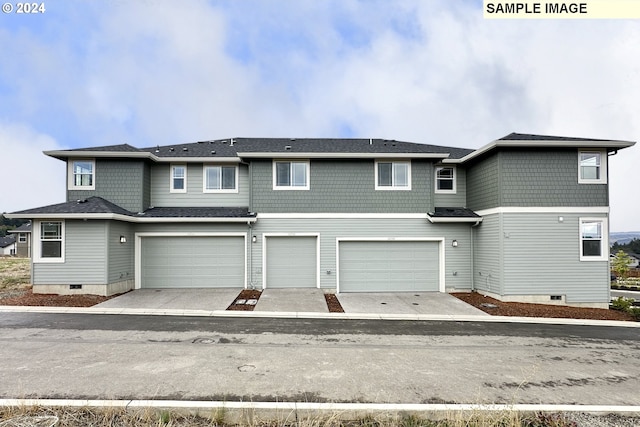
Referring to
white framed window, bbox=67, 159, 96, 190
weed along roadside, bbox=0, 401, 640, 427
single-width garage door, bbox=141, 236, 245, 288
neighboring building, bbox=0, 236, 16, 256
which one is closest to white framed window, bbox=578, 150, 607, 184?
weed along roadside, bbox=0, 401, 640, 427

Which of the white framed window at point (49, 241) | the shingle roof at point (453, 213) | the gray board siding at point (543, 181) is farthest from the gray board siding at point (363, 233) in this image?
the white framed window at point (49, 241)

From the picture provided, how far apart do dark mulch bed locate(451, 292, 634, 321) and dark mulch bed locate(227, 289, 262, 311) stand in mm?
7513

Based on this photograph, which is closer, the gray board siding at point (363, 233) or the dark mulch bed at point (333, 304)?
the dark mulch bed at point (333, 304)

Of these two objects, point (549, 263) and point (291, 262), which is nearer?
point (549, 263)

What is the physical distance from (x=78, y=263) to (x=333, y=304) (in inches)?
357

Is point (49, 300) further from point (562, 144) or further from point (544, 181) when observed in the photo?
point (562, 144)

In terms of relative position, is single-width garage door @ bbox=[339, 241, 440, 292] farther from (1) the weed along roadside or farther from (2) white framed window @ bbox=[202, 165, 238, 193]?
(1) the weed along roadside

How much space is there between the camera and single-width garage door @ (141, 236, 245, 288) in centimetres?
1230

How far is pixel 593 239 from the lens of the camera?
11.0 meters

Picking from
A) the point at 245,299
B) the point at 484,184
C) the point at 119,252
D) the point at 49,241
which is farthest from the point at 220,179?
the point at 484,184

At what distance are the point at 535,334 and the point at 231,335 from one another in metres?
7.36

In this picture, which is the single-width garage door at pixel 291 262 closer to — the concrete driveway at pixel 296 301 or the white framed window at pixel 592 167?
the concrete driveway at pixel 296 301

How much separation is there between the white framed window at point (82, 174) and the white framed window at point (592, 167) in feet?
62.0

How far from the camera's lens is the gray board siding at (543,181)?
36.2ft
